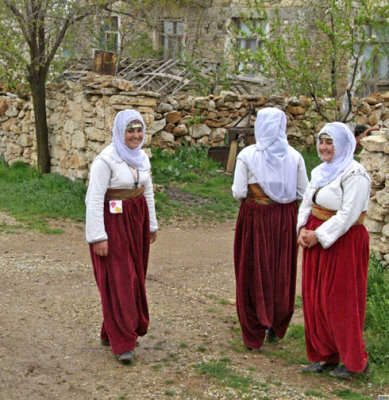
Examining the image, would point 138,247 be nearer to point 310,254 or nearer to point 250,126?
point 310,254

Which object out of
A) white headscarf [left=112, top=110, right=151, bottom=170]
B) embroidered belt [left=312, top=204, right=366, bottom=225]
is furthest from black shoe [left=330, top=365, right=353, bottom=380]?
white headscarf [left=112, top=110, right=151, bottom=170]

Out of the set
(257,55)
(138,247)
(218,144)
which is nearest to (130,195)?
(138,247)

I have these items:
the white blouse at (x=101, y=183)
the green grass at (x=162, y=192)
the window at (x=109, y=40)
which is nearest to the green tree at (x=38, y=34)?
the green grass at (x=162, y=192)

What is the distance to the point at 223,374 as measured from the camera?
4.37 metres

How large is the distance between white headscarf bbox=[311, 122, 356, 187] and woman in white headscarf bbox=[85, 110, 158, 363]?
132cm

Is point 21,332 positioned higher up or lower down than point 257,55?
lower down

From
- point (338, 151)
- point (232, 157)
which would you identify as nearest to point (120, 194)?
point (338, 151)

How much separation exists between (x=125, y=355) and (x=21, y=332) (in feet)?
3.54

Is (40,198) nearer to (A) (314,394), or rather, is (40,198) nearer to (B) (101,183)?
(B) (101,183)

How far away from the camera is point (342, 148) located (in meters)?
4.18

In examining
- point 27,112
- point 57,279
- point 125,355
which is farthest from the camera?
point 27,112

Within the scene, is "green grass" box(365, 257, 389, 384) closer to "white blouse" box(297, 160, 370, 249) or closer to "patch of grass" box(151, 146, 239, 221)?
"white blouse" box(297, 160, 370, 249)

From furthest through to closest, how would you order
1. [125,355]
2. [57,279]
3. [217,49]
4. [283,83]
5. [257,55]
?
[217,49] → [283,83] → [257,55] → [57,279] → [125,355]

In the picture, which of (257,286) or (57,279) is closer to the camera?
(257,286)
